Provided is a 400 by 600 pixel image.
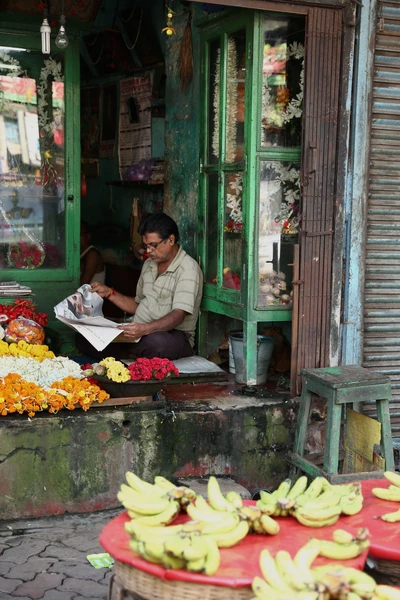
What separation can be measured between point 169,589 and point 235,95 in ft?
13.1

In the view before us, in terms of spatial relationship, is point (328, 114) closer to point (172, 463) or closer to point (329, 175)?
point (329, 175)

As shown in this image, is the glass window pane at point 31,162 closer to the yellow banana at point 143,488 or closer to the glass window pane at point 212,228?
the glass window pane at point 212,228

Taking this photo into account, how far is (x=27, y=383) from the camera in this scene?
495 cm

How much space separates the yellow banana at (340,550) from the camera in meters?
2.80

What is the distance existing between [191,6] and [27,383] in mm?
3421

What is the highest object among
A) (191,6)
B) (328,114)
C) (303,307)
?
(191,6)

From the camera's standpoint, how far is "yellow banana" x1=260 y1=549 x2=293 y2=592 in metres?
2.55

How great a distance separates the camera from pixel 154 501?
307cm

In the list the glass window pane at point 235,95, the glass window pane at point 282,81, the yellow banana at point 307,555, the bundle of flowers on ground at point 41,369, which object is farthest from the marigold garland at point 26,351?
the yellow banana at point 307,555

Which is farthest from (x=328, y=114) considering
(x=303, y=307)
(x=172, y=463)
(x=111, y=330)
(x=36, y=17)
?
(x=36, y=17)

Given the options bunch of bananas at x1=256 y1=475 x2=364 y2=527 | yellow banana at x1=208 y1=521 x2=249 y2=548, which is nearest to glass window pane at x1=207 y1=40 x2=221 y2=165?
bunch of bananas at x1=256 y1=475 x2=364 y2=527

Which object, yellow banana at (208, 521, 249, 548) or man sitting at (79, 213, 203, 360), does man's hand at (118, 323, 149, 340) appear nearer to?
man sitting at (79, 213, 203, 360)

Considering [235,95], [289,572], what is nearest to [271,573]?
[289,572]

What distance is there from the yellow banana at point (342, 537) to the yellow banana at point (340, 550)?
2cm
